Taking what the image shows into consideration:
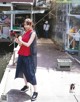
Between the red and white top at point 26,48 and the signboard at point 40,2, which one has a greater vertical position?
the signboard at point 40,2

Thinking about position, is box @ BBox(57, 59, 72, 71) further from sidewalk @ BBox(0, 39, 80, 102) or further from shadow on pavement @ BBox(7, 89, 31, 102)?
shadow on pavement @ BBox(7, 89, 31, 102)

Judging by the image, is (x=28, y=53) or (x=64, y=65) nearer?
(x=28, y=53)

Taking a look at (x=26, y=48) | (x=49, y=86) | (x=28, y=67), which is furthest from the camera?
(x=49, y=86)

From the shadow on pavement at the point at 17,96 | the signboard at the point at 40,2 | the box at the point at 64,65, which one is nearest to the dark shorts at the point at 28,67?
the shadow on pavement at the point at 17,96

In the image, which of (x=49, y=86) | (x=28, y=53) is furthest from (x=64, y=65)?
(x=28, y=53)

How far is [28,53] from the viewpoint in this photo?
30.5 feet

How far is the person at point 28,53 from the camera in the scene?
9188mm

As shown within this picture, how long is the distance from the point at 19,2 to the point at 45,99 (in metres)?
21.1

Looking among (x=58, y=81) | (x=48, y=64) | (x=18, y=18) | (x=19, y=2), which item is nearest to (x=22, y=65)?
(x=58, y=81)

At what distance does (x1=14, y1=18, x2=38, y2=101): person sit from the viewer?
30.1 ft

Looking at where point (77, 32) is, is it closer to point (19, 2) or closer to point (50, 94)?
point (19, 2)

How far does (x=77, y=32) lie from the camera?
71.5 ft

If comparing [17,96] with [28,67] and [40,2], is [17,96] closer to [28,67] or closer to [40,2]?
[28,67]

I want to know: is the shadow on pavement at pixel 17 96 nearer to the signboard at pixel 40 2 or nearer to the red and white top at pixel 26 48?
the red and white top at pixel 26 48
